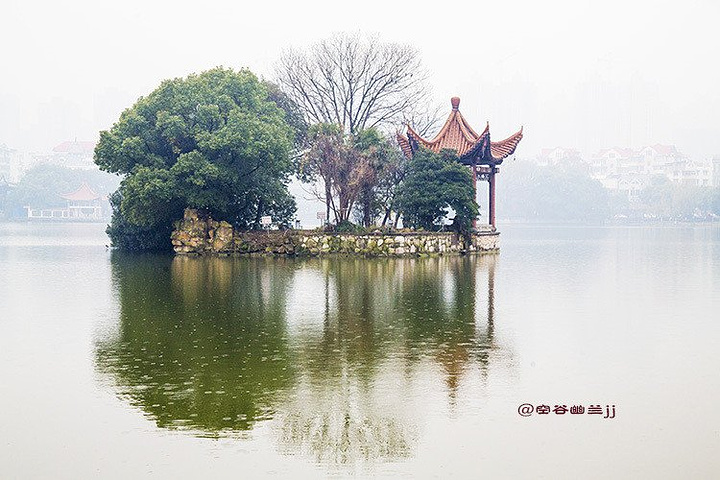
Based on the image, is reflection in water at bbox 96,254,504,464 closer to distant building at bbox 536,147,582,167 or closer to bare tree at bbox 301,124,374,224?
bare tree at bbox 301,124,374,224

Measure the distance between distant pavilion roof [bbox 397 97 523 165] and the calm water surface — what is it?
48.3 ft

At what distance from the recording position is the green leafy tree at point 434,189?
106 ft

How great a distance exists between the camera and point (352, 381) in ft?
33.4

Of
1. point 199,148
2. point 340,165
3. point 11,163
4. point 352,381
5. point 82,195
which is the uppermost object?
point 11,163

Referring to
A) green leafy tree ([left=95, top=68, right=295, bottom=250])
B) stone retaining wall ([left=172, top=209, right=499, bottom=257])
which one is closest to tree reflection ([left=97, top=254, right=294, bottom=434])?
green leafy tree ([left=95, top=68, right=295, bottom=250])

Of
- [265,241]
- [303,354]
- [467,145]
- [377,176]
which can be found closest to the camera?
[303,354]

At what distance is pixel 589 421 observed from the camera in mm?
8781

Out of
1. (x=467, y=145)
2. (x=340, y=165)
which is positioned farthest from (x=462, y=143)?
(x=340, y=165)

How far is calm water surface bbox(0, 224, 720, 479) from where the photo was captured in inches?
298

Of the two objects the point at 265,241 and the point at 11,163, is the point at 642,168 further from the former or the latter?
the point at 265,241

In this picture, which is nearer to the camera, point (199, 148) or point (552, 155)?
point (199, 148)

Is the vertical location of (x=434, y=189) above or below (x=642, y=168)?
below

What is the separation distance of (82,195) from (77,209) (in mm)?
2017

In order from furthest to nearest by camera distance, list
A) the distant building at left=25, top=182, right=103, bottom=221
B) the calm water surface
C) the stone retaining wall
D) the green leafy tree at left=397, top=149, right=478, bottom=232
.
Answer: the distant building at left=25, top=182, right=103, bottom=221
the green leafy tree at left=397, top=149, right=478, bottom=232
the stone retaining wall
the calm water surface
